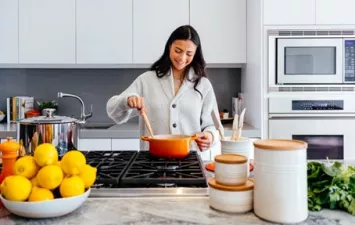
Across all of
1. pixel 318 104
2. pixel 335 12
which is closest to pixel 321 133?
pixel 318 104

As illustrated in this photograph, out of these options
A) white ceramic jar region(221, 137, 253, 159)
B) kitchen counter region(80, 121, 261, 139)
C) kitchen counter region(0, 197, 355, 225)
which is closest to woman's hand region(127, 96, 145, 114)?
white ceramic jar region(221, 137, 253, 159)

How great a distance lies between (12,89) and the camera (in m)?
3.06

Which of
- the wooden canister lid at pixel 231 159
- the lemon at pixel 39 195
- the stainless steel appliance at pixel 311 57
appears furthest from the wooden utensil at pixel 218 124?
the stainless steel appliance at pixel 311 57

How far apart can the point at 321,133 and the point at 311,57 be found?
53cm

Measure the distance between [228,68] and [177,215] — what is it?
2.41 meters

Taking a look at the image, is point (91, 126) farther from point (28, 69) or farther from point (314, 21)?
point (314, 21)

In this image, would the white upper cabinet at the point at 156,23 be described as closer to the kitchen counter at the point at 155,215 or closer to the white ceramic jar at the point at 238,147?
the white ceramic jar at the point at 238,147

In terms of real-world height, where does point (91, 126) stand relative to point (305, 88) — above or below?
below

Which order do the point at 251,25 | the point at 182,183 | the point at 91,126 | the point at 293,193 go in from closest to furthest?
1. the point at 293,193
2. the point at 182,183
3. the point at 251,25
4. the point at 91,126

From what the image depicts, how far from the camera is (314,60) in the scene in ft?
7.70

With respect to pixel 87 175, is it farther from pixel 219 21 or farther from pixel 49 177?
pixel 219 21

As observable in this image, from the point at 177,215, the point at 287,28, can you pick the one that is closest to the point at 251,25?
the point at 287,28

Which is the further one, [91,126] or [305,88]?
[91,126]

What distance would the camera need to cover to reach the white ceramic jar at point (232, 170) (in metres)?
0.81
